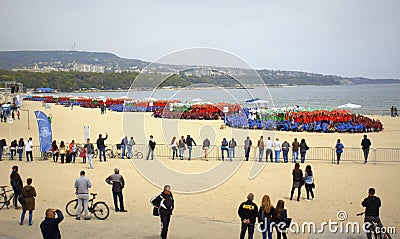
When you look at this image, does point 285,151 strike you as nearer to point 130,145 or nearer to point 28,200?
point 130,145

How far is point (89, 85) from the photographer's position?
594ft

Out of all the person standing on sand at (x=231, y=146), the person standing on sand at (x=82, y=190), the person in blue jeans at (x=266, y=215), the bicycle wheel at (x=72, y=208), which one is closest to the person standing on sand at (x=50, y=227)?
the person standing on sand at (x=82, y=190)

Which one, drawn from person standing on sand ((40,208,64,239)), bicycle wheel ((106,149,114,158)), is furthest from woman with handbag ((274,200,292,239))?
bicycle wheel ((106,149,114,158))

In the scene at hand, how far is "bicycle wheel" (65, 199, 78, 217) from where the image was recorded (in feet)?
34.6

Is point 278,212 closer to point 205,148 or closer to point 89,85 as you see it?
point 205,148

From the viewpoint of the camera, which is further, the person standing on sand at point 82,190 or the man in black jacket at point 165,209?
the person standing on sand at point 82,190

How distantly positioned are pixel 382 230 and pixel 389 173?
8663mm

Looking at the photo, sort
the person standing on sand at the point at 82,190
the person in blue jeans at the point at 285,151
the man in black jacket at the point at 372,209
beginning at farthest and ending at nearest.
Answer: the person in blue jeans at the point at 285,151 < the person standing on sand at the point at 82,190 < the man in black jacket at the point at 372,209

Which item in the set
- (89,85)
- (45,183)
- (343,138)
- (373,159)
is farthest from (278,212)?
(89,85)

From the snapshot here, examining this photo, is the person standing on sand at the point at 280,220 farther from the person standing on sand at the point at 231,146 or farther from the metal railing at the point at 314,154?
the metal railing at the point at 314,154

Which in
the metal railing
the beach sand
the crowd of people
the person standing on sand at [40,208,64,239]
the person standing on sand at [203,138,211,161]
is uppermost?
the crowd of people

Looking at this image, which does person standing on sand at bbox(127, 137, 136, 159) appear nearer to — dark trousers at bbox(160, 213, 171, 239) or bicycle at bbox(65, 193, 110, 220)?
bicycle at bbox(65, 193, 110, 220)

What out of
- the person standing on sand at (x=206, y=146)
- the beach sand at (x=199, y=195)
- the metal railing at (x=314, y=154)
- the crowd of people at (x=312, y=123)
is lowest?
the beach sand at (x=199, y=195)

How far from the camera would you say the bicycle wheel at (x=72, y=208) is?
10.6 metres
